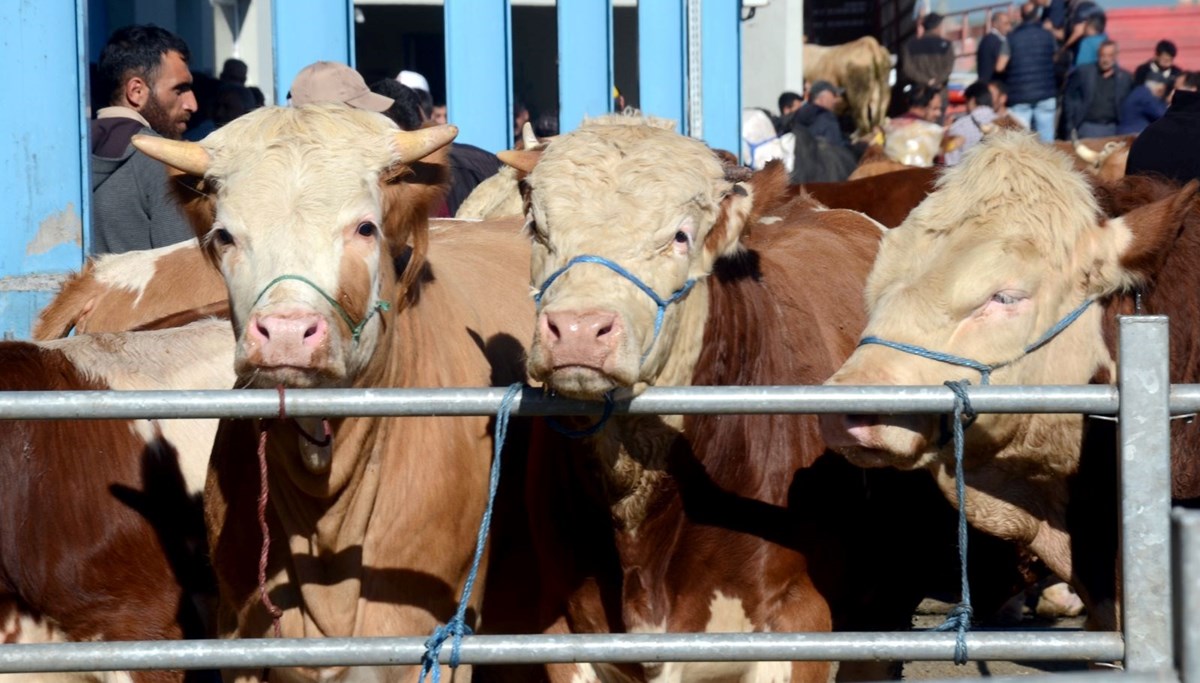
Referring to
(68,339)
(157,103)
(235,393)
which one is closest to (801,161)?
(157,103)

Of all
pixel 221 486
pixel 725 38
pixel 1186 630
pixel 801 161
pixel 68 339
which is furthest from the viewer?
pixel 801 161

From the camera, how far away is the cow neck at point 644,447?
3.57 m

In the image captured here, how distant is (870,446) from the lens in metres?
3.13

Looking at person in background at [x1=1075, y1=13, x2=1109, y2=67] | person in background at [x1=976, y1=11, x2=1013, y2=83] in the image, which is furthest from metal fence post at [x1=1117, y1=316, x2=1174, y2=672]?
person in background at [x1=1075, y1=13, x2=1109, y2=67]

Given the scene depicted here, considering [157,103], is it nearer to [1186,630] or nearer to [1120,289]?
[1120,289]

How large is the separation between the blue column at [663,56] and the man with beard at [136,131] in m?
4.74

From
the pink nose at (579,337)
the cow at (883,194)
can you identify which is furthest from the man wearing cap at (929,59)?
the pink nose at (579,337)

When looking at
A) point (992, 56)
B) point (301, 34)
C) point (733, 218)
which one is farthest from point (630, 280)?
point (992, 56)

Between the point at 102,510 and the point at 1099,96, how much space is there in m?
12.5

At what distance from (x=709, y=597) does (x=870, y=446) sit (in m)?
0.71

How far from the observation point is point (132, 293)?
16.8 feet

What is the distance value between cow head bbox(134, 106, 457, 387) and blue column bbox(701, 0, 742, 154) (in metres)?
7.50

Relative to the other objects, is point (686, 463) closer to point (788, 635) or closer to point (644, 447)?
point (644, 447)

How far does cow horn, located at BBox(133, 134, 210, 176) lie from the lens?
351 centimetres
